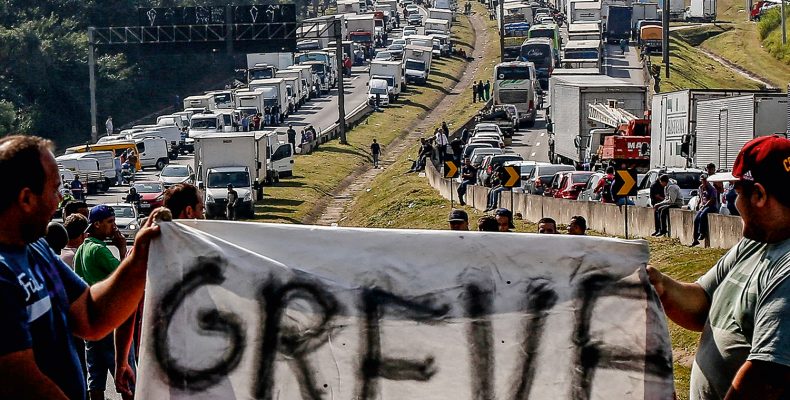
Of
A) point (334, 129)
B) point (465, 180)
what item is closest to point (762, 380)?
point (465, 180)

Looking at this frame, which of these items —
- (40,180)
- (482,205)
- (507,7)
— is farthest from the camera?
(507,7)

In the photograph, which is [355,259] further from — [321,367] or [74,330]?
[74,330]

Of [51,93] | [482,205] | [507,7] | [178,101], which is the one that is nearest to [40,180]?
[482,205]

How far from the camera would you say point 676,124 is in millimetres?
45375

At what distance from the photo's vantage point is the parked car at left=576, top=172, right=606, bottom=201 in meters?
37.2

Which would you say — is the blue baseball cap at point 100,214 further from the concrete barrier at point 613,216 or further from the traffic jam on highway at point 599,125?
the traffic jam on highway at point 599,125

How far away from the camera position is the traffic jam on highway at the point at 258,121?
54625 millimetres

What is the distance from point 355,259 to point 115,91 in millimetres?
99658

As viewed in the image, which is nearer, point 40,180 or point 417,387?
point 40,180

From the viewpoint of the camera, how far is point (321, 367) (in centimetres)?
618

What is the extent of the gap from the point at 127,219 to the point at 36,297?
39008 millimetres

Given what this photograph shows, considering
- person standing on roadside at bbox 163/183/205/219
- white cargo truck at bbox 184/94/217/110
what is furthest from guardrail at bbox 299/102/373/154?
person standing on roadside at bbox 163/183/205/219

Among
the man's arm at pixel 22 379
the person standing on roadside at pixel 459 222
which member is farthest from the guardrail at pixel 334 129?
the man's arm at pixel 22 379

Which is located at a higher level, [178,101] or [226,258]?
[226,258]
